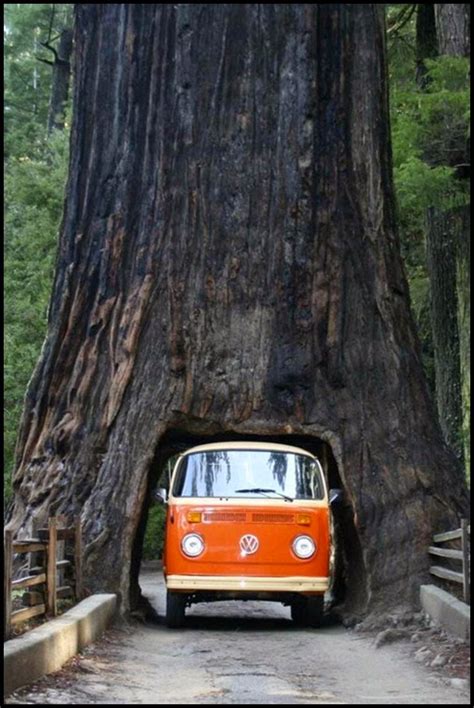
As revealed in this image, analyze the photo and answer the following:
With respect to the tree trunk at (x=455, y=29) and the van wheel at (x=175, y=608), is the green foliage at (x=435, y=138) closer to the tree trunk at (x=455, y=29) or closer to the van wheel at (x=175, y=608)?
the tree trunk at (x=455, y=29)

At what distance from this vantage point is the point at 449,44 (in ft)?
60.7

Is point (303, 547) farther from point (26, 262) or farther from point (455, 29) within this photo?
point (26, 262)

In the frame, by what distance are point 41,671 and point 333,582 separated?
9994mm

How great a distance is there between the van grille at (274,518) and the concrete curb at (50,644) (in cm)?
214

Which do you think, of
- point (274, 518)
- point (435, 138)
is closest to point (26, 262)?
point (435, 138)

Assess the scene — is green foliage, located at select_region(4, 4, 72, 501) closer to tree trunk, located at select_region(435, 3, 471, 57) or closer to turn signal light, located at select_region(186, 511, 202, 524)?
tree trunk, located at select_region(435, 3, 471, 57)

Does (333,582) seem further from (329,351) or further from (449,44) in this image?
(449,44)

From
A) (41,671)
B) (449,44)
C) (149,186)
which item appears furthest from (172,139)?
(41,671)

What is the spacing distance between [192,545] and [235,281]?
13.7ft

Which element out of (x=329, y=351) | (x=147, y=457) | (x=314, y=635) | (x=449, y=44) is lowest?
(x=314, y=635)

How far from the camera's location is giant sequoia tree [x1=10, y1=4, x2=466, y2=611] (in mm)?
15531

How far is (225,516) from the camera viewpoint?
13.7 m

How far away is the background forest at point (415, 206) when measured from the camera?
15.8 metres

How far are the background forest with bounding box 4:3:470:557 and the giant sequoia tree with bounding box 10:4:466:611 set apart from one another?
1147 mm
